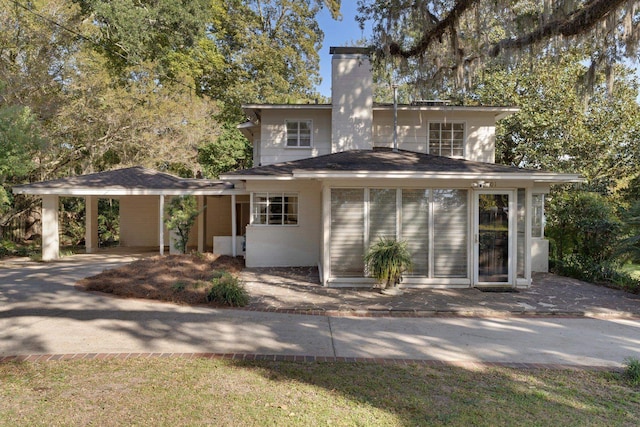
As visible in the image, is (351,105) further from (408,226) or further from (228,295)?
(228,295)

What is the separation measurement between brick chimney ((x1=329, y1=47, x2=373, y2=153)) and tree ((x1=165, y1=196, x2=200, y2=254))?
17.0ft

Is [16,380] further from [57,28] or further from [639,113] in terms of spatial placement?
[639,113]

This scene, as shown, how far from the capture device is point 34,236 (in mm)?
20578

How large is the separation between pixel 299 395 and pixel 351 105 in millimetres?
10786

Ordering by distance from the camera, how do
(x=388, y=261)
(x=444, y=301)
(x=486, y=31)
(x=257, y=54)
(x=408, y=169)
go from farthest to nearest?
(x=257, y=54)
(x=408, y=169)
(x=388, y=261)
(x=486, y=31)
(x=444, y=301)

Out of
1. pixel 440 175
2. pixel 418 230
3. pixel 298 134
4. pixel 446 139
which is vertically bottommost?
pixel 418 230

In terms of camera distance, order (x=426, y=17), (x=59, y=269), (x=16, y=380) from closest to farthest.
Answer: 1. (x=16, y=380)
2. (x=426, y=17)
3. (x=59, y=269)

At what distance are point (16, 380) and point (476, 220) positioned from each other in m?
8.61

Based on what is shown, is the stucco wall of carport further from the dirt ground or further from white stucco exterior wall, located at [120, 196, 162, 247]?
the dirt ground

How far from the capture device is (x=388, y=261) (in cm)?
830

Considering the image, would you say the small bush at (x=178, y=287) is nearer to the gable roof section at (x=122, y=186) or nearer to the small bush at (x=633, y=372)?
the gable roof section at (x=122, y=186)

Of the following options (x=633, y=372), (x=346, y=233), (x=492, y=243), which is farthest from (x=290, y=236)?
(x=633, y=372)

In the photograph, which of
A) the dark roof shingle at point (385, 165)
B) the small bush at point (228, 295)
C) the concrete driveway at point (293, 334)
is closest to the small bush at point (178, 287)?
the concrete driveway at point (293, 334)

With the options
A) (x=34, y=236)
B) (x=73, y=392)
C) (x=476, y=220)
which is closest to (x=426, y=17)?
(x=476, y=220)
